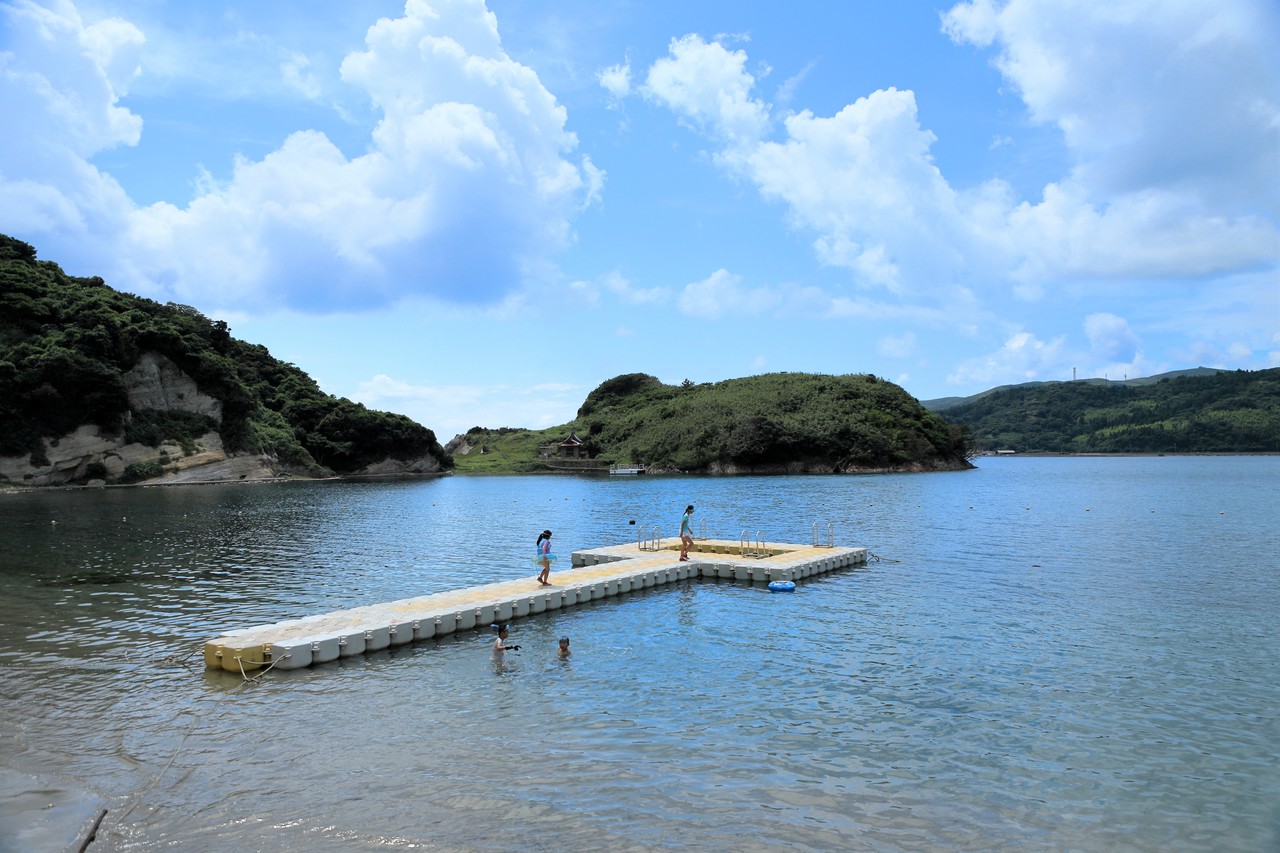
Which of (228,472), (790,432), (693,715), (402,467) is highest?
(790,432)

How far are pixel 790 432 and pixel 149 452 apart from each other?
101669 millimetres

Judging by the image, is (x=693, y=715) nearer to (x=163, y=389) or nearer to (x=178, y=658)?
(x=178, y=658)

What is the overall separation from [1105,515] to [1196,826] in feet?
182

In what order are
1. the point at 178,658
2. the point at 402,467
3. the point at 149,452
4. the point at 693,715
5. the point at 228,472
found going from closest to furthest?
the point at 693,715
the point at 178,658
the point at 149,452
the point at 228,472
the point at 402,467

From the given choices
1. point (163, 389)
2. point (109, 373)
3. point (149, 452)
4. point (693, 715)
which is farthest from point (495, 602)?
point (163, 389)

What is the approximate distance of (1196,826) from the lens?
10.7m

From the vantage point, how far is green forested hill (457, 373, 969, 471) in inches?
5709

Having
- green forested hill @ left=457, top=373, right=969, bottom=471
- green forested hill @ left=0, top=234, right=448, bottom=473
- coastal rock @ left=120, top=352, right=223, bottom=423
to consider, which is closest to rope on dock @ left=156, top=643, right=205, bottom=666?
green forested hill @ left=0, top=234, right=448, bottom=473

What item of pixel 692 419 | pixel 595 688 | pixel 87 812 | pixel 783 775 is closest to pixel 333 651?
pixel 595 688

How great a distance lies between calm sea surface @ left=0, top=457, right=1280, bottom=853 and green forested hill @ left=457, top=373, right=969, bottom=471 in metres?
111

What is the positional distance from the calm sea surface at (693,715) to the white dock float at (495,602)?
58 centimetres

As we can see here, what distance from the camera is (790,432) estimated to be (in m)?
145

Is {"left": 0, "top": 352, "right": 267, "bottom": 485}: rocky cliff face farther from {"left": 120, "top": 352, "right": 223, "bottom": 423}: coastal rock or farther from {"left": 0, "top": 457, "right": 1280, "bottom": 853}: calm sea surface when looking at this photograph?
{"left": 0, "top": 457, "right": 1280, "bottom": 853}: calm sea surface

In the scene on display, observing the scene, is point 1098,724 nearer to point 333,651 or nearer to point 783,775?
point 783,775
